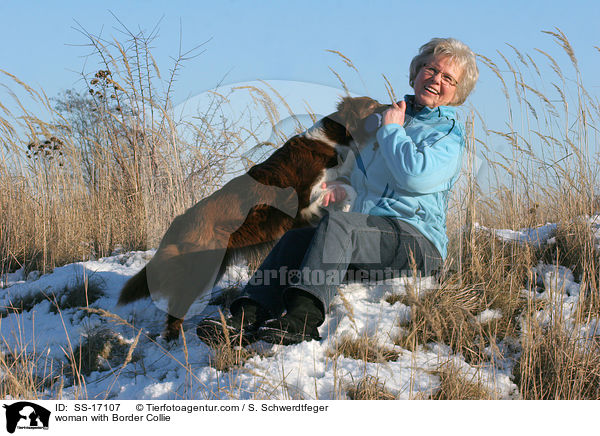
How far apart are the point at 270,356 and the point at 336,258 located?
49cm

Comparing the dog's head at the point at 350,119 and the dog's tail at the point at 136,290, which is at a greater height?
the dog's head at the point at 350,119

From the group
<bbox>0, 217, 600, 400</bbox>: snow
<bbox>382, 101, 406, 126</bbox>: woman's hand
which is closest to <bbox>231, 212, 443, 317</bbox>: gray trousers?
<bbox>0, 217, 600, 400</bbox>: snow

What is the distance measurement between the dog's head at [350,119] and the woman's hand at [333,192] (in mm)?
246

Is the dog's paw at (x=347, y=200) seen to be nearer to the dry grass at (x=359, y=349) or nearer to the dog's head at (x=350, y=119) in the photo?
the dog's head at (x=350, y=119)

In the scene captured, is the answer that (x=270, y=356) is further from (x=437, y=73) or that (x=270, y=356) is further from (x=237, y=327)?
(x=437, y=73)

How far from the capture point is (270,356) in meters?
1.94

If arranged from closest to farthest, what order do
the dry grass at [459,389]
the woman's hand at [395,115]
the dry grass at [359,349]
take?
the dry grass at [459,389], the dry grass at [359,349], the woman's hand at [395,115]

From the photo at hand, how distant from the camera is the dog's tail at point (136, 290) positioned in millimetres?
2473

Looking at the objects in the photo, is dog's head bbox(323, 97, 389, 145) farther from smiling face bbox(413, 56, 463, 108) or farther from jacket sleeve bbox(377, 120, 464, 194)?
jacket sleeve bbox(377, 120, 464, 194)

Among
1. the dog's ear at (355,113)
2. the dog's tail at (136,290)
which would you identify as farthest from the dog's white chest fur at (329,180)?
the dog's tail at (136,290)
